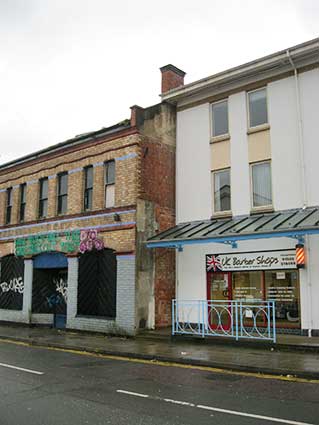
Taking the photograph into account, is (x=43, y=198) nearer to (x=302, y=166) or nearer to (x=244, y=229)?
(x=244, y=229)

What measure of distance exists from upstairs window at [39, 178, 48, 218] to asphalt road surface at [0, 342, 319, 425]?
10.9 meters

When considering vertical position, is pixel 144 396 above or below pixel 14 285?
below

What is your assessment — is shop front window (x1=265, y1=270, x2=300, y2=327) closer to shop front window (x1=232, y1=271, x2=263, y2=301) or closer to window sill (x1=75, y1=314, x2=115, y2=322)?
shop front window (x1=232, y1=271, x2=263, y2=301)

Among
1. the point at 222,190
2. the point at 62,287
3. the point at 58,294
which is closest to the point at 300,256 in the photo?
the point at 222,190

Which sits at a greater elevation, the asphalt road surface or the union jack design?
the union jack design

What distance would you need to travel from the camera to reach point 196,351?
42.4 feet

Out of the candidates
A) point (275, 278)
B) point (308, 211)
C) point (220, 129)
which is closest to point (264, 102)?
point (220, 129)

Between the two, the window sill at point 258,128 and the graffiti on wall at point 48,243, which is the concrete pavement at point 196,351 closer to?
the graffiti on wall at point 48,243

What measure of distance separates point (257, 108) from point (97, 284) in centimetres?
901

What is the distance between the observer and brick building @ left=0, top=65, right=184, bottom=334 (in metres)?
17.1

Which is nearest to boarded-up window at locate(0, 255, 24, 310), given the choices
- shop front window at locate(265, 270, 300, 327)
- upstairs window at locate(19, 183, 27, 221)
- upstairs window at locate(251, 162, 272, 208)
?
upstairs window at locate(19, 183, 27, 221)

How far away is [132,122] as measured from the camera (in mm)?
17797

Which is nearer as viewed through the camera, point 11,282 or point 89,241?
point 89,241

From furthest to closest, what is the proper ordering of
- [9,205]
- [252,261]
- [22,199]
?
[9,205], [22,199], [252,261]
